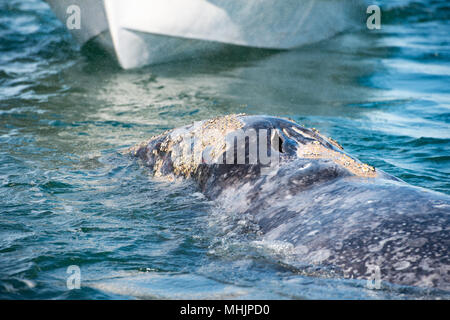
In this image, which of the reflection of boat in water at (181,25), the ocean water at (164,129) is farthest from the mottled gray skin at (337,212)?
the reflection of boat in water at (181,25)

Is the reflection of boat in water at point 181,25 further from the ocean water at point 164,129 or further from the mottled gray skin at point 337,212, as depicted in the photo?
the mottled gray skin at point 337,212

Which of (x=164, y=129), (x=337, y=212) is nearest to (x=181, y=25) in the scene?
(x=164, y=129)

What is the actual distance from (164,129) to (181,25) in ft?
11.7

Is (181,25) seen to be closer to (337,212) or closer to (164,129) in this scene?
(164,129)

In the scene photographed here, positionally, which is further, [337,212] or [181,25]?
[181,25]

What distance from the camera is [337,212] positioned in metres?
3.23

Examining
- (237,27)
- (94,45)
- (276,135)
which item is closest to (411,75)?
(237,27)

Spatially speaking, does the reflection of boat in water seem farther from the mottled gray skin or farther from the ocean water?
the mottled gray skin

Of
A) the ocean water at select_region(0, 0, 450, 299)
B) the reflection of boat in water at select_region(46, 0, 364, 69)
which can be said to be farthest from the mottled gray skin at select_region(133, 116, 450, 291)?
the reflection of boat in water at select_region(46, 0, 364, 69)

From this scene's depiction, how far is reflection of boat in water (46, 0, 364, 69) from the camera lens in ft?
30.0

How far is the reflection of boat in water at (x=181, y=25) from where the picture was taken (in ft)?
30.0

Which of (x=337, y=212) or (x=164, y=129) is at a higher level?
(x=164, y=129)
